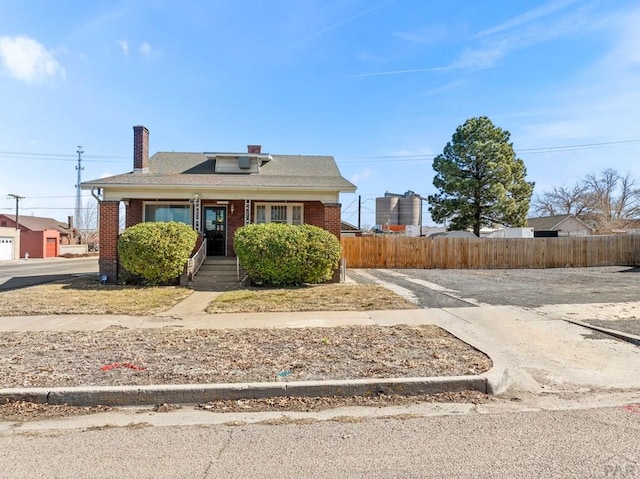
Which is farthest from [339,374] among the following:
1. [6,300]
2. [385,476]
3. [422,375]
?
[6,300]

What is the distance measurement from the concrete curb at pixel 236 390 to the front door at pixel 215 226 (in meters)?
11.9

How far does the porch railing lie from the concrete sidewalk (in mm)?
2732

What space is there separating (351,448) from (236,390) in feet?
5.12

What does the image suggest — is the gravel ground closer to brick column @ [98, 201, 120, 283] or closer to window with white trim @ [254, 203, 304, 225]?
brick column @ [98, 201, 120, 283]

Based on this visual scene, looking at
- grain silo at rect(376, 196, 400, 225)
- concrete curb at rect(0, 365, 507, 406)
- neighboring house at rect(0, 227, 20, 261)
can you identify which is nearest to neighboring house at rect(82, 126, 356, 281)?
concrete curb at rect(0, 365, 507, 406)

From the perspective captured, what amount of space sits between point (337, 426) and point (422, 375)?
1452 mm

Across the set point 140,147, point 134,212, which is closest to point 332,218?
point 134,212

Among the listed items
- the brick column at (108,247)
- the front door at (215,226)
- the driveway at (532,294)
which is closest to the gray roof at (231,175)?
the brick column at (108,247)

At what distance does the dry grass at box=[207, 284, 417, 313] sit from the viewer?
9.15m

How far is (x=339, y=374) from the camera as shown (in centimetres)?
473

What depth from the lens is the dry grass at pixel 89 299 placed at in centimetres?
888

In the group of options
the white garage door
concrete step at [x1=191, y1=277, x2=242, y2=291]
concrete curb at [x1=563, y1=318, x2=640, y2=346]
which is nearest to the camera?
concrete curb at [x1=563, y1=318, x2=640, y2=346]

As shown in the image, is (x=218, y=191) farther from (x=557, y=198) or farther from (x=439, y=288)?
(x=557, y=198)

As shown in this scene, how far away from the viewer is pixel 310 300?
10.1 m
